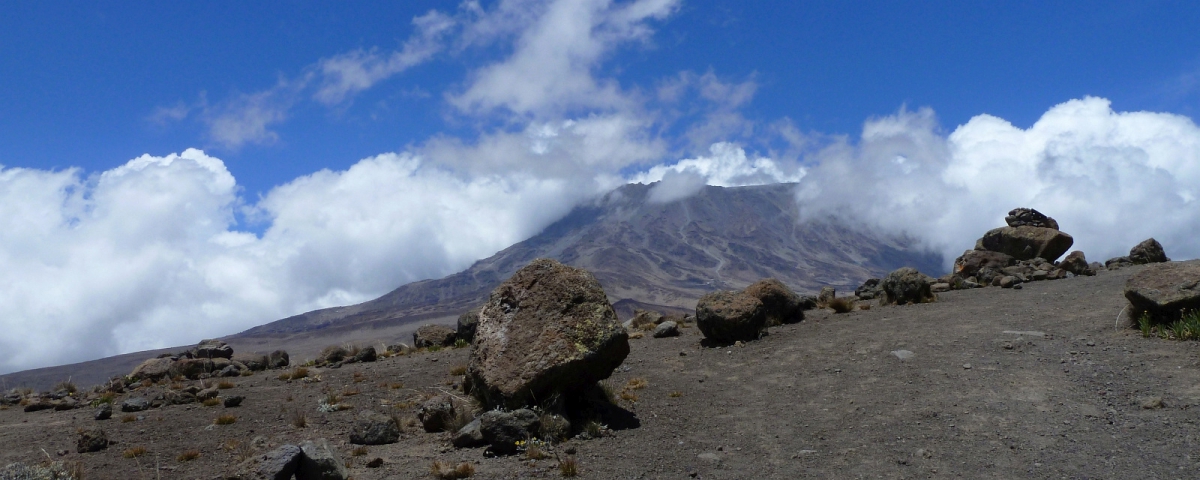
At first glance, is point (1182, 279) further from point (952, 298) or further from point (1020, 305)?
point (952, 298)

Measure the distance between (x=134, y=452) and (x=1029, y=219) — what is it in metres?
29.3

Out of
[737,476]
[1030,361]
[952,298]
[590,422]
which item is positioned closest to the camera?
[737,476]

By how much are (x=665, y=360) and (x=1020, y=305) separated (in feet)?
26.5

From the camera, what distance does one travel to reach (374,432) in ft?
32.2

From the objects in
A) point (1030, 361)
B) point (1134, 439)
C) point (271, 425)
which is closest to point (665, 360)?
point (1030, 361)

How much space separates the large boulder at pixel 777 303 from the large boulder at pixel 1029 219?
1526 cm

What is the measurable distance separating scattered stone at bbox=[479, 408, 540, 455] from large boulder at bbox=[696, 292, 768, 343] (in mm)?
7020

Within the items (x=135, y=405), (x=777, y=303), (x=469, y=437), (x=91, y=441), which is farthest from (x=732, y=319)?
(x=135, y=405)

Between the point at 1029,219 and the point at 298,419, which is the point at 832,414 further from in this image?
the point at 1029,219

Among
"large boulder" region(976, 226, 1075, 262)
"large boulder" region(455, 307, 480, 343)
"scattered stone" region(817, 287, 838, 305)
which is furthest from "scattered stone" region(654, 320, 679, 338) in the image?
"large boulder" region(976, 226, 1075, 262)

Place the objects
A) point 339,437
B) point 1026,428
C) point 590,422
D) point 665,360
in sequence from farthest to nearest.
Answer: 1. point 665,360
2. point 339,437
3. point 590,422
4. point 1026,428

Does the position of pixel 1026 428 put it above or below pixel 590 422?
below

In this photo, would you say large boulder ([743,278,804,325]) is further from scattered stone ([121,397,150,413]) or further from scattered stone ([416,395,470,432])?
scattered stone ([121,397,150,413])

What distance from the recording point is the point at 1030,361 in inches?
442
